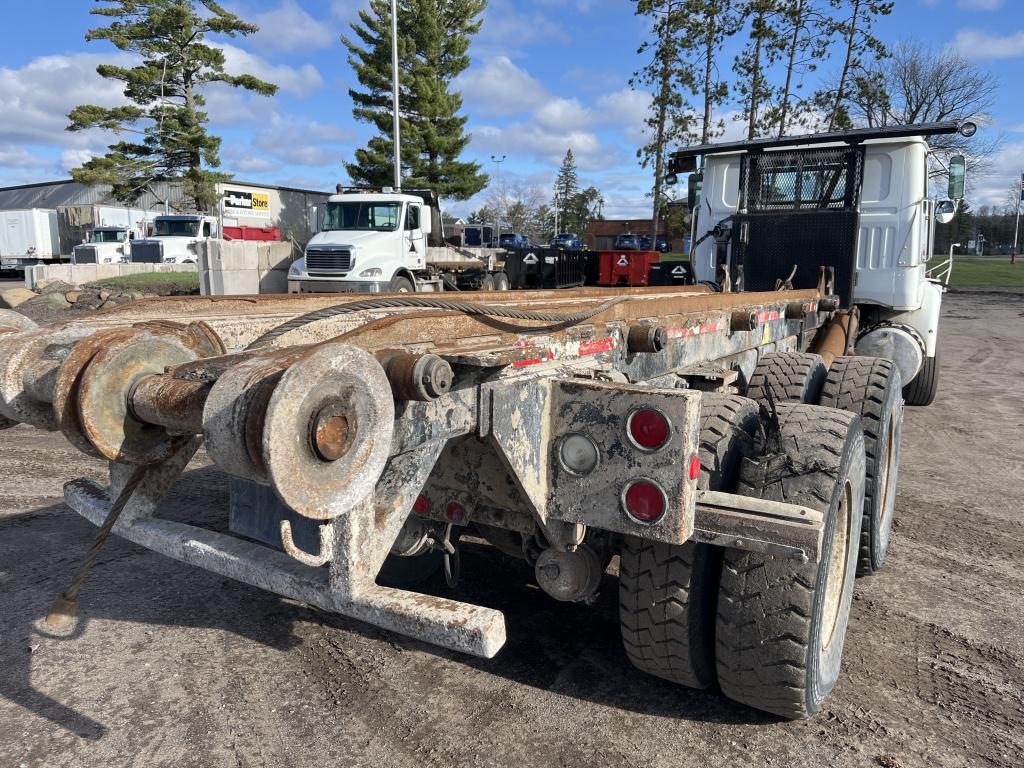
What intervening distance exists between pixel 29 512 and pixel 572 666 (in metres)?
3.91

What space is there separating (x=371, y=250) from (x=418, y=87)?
19514 mm

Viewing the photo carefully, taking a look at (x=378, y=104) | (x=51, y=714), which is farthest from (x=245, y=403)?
(x=378, y=104)

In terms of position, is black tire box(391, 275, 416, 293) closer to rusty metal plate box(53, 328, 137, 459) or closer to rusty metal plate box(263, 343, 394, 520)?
rusty metal plate box(53, 328, 137, 459)

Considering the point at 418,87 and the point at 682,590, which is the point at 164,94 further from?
the point at 682,590

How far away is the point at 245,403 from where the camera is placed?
170cm

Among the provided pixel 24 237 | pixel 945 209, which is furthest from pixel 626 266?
pixel 24 237

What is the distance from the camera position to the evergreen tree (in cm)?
3472

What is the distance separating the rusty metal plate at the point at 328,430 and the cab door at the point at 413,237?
1689 centimetres

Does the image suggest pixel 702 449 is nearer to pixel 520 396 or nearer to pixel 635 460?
pixel 635 460

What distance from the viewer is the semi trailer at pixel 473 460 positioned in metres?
1.84

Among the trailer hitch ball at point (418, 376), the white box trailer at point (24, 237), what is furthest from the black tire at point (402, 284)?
the white box trailer at point (24, 237)

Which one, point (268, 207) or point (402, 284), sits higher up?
point (268, 207)

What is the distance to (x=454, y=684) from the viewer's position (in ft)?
10.2

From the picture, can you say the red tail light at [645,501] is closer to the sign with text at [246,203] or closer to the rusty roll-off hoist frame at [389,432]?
the rusty roll-off hoist frame at [389,432]
